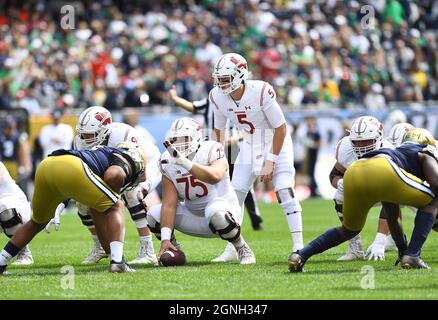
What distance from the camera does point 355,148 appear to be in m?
8.34

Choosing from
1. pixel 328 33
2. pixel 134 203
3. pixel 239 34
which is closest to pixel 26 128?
pixel 239 34

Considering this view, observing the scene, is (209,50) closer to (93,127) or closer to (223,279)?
(93,127)

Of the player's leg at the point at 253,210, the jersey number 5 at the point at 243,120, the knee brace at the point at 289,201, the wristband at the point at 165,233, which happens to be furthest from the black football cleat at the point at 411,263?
the player's leg at the point at 253,210

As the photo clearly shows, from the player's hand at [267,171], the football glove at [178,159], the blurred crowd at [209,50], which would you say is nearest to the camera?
the football glove at [178,159]

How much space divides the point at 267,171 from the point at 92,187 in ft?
6.02

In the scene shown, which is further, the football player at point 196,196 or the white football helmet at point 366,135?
the football player at point 196,196

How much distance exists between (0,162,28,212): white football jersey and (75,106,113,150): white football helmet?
1.02 m

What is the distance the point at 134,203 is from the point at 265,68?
1157cm

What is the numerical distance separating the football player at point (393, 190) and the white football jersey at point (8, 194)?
277 centimetres

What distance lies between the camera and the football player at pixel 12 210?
29.5ft

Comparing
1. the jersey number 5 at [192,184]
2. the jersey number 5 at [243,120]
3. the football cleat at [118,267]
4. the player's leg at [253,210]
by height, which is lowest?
the player's leg at [253,210]

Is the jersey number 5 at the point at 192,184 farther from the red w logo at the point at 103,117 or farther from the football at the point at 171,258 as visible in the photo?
the red w logo at the point at 103,117

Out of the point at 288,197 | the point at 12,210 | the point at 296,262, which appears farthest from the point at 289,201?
the point at 12,210

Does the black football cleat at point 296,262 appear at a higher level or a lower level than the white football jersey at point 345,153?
lower
